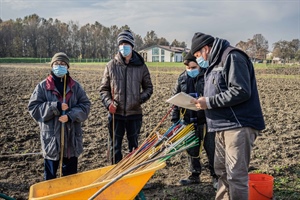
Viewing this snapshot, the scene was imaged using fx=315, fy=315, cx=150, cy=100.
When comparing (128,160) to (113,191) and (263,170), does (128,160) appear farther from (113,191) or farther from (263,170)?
(263,170)

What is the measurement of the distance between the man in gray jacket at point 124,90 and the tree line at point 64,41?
6472 cm

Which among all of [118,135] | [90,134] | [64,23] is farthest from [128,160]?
[64,23]

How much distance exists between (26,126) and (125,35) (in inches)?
173

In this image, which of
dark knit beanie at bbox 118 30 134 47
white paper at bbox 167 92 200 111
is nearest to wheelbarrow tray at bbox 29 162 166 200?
white paper at bbox 167 92 200 111

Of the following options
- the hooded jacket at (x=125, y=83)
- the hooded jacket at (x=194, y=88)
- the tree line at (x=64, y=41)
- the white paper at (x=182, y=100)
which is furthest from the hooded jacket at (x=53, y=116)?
the tree line at (x=64, y=41)

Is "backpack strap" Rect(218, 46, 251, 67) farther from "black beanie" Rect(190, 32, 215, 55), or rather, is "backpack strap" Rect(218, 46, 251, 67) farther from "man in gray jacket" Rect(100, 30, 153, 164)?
"man in gray jacket" Rect(100, 30, 153, 164)

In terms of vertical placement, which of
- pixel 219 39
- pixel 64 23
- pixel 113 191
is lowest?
pixel 113 191

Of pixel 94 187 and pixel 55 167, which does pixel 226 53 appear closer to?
pixel 94 187

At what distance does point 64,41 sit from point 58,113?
318 feet

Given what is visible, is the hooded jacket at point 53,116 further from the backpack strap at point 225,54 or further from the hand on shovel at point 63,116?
the backpack strap at point 225,54

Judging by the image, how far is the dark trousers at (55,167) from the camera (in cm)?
365

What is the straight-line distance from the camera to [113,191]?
277 cm

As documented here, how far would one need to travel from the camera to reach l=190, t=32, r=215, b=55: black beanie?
3.11 metres

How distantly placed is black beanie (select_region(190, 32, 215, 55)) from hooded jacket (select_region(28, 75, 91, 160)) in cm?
148
